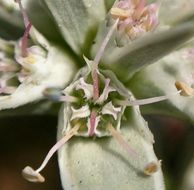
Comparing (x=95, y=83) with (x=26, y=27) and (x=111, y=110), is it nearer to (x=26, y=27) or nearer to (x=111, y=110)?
(x=111, y=110)

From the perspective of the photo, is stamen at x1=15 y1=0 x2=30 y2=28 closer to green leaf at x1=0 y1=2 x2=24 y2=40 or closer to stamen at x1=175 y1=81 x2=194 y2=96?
green leaf at x1=0 y1=2 x2=24 y2=40

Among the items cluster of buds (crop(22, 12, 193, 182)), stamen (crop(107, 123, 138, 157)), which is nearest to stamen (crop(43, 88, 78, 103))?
cluster of buds (crop(22, 12, 193, 182))

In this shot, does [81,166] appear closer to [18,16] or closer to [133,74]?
[133,74]

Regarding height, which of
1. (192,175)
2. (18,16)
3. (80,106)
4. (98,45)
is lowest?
(192,175)

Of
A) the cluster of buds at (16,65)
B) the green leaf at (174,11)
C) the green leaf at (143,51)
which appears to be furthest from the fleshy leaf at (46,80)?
the green leaf at (174,11)

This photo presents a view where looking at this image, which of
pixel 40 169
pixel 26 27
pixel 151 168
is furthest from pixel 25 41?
pixel 151 168

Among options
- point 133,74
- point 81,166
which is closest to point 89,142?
point 81,166
